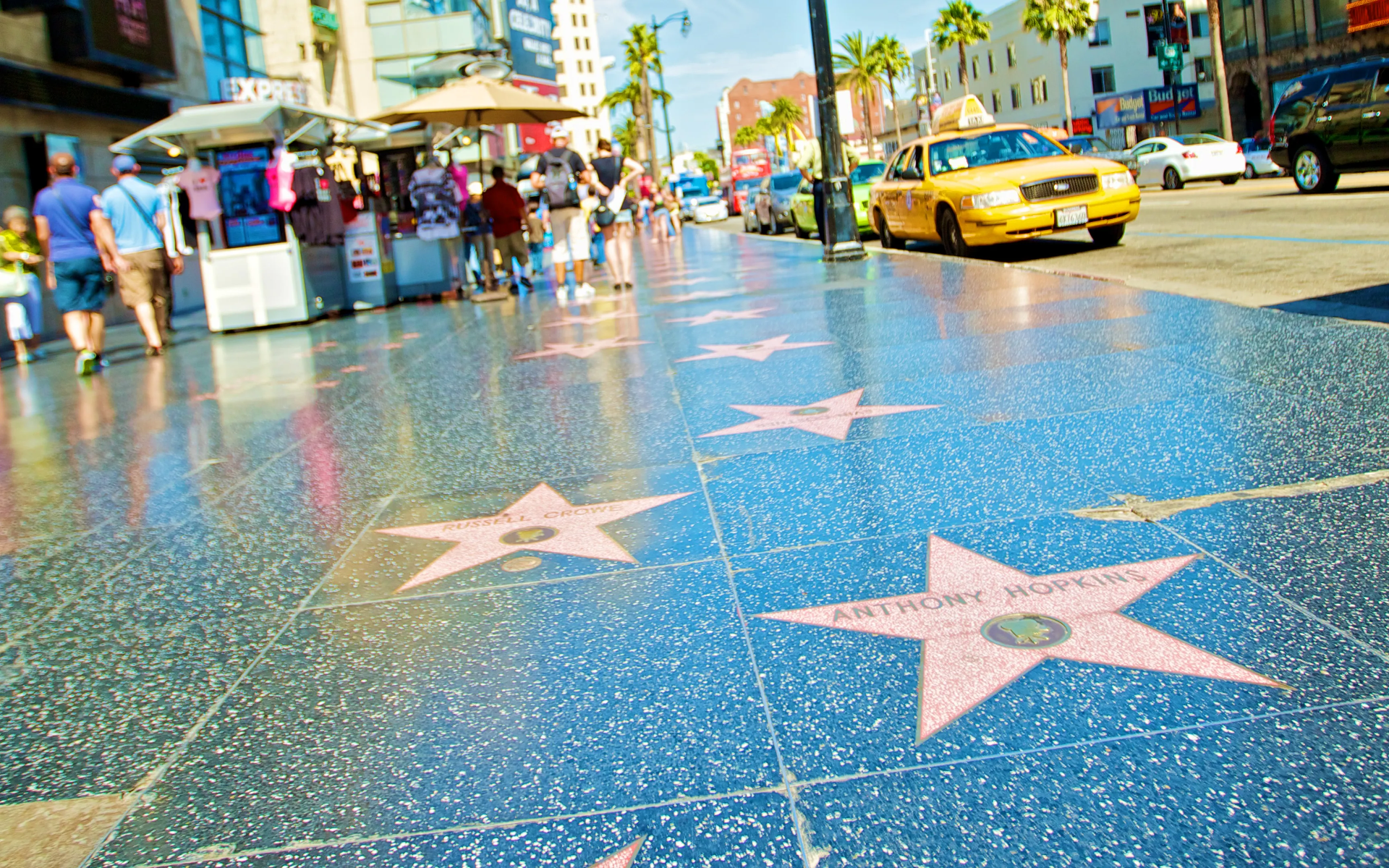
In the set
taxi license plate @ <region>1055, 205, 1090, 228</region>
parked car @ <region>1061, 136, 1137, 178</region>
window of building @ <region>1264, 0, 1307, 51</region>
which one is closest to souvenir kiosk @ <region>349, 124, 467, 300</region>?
taxi license plate @ <region>1055, 205, 1090, 228</region>

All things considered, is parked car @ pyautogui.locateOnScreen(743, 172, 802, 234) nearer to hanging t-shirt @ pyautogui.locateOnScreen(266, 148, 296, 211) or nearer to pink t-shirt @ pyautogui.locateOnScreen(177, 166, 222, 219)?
hanging t-shirt @ pyautogui.locateOnScreen(266, 148, 296, 211)

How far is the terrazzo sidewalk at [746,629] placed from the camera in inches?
76.0

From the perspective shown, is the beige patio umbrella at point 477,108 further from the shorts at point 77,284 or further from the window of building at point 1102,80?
the window of building at point 1102,80

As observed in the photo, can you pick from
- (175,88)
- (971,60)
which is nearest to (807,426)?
(175,88)

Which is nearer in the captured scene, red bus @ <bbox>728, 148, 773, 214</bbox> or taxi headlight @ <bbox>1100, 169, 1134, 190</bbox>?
taxi headlight @ <bbox>1100, 169, 1134, 190</bbox>

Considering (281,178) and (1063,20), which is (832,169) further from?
(1063,20)

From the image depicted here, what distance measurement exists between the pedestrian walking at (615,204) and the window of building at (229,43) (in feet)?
45.4

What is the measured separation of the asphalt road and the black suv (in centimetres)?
47

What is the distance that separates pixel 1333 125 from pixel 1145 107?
45.5 meters

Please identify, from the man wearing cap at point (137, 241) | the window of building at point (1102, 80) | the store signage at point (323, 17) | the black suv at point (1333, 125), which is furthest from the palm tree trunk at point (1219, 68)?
the man wearing cap at point (137, 241)

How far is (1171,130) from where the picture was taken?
59188mm

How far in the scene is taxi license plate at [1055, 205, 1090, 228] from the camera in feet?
43.2

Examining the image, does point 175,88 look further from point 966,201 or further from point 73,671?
point 73,671

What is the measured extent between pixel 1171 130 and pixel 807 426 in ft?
201
